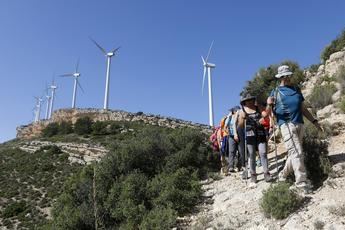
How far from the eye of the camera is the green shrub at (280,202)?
20.2ft

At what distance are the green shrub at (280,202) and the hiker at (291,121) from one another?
39cm

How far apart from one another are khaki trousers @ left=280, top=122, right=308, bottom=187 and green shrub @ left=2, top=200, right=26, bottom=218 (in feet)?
90.8

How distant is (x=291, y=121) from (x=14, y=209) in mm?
28537

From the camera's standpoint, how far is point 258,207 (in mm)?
6863

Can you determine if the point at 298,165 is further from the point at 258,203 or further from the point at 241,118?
the point at 241,118

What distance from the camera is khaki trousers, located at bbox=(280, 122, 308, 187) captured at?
21.9 ft

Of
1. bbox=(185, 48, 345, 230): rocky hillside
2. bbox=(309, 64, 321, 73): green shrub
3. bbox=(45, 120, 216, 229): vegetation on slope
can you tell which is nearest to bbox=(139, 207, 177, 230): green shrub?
bbox=(45, 120, 216, 229): vegetation on slope

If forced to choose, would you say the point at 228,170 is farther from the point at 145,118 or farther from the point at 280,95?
the point at 145,118

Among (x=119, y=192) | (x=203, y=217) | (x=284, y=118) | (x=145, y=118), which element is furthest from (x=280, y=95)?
(x=145, y=118)

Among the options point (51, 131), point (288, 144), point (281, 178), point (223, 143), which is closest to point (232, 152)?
point (223, 143)

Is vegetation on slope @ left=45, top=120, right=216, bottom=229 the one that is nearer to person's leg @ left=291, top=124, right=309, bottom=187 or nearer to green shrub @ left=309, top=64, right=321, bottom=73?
person's leg @ left=291, top=124, right=309, bottom=187

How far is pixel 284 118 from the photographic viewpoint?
23.2 ft

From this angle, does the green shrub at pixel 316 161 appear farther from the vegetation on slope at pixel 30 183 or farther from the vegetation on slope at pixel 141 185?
the vegetation on slope at pixel 30 183

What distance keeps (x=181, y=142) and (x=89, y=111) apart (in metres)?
65.3
